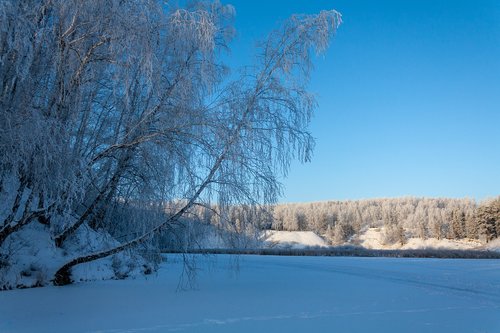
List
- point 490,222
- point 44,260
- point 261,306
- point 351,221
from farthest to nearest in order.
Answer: point 351,221 → point 490,222 → point 44,260 → point 261,306

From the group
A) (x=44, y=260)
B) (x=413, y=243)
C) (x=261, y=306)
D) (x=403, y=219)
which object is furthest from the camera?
(x=403, y=219)

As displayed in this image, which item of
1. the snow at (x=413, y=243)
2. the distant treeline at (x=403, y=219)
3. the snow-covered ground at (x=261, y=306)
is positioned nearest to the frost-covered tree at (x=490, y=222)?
the distant treeline at (x=403, y=219)

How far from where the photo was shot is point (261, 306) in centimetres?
645

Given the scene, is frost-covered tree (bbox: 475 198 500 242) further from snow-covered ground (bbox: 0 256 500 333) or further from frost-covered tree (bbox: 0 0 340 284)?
frost-covered tree (bbox: 0 0 340 284)

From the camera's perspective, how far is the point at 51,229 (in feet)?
30.5

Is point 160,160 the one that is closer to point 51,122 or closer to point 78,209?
point 51,122

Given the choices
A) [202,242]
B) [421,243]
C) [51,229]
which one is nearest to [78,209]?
[51,229]

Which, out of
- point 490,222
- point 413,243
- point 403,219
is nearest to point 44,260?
point 490,222

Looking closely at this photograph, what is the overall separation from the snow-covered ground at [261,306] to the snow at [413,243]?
146 ft

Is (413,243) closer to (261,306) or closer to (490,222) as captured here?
(490,222)

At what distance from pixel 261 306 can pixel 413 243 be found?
67129mm

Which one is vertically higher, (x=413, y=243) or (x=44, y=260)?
(x=413, y=243)

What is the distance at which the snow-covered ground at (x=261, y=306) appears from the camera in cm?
504

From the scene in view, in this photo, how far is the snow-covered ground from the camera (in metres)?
5.04
